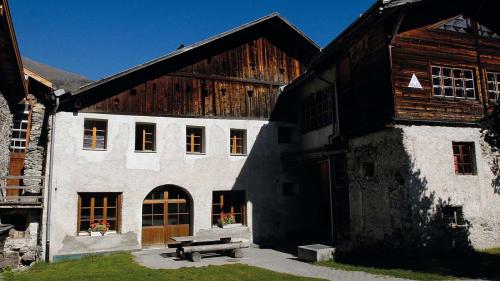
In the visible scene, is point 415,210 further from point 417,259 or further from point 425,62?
point 425,62

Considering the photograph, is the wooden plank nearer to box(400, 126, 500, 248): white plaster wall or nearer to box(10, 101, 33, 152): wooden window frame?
box(400, 126, 500, 248): white plaster wall

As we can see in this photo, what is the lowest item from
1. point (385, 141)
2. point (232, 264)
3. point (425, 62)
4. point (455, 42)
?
point (232, 264)

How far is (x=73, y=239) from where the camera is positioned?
14289mm

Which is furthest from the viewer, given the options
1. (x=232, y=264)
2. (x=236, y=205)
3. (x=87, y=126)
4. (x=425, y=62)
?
(x=236, y=205)

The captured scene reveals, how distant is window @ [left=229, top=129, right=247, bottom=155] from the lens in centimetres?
1744

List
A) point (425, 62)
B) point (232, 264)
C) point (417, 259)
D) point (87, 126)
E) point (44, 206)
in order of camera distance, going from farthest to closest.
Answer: point (87, 126) < point (44, 206) < point (425, 62) < point (232, 264) < point (417, 259)

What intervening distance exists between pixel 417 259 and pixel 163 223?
31.0 ft

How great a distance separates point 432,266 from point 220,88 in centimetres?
1093

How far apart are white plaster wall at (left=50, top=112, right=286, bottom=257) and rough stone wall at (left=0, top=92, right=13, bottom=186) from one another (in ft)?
5.36

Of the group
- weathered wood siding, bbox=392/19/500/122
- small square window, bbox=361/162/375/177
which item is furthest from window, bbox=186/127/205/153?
weathered wood siding, bbox=392/19/500/122

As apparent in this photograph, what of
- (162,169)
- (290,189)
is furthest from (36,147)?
(290,189)

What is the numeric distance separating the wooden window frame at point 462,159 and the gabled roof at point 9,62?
43.9 ft

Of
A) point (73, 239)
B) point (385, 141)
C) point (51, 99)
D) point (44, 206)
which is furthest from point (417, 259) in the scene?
point (51, 99)

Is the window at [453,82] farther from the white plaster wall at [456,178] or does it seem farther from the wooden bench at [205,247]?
the wooden bench at [205,247]
